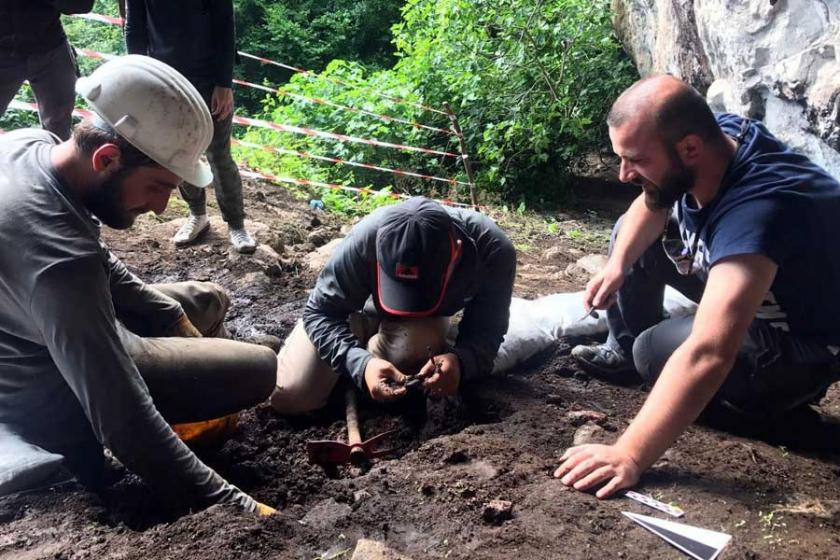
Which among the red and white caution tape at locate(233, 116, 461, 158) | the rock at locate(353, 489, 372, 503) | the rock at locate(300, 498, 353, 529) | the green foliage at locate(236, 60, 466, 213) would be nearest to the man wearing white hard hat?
the rock at locate(300, 498, 353, 529)

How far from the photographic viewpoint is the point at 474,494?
7.50 ft

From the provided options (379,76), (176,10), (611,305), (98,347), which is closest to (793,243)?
(611,305)

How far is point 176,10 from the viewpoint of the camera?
3912 millimetres

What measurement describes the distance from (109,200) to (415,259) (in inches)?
44.4

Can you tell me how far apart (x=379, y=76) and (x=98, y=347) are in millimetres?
8426

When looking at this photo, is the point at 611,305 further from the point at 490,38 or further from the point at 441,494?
the point at 490,38

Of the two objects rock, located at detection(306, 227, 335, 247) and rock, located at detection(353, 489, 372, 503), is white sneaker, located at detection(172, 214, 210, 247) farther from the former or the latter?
rock, located at detection(353, 489, 372, 503)

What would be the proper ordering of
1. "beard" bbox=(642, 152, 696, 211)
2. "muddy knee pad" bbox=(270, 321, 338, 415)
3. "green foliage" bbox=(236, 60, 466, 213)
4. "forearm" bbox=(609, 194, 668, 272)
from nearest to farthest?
1. "beard" bbox=(642, 152, 696, 211)
2. "forearm" bbox=(609, 194, 668, 272)
3. "muddy knee pad" bbox=(270, 321, 338, 415)
4. "green foliage" bbox=(236, 60, 466, 213)

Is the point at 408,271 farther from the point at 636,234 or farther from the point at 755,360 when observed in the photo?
the point at 755,360

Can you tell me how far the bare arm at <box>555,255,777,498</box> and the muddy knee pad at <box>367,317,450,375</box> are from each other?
1067mm

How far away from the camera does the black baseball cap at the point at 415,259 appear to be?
8.89ft

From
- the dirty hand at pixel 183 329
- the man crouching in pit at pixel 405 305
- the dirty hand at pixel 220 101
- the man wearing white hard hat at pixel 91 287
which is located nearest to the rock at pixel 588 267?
the man crouching in pit at pixel 405 305

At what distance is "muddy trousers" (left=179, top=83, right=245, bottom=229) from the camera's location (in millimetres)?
4250

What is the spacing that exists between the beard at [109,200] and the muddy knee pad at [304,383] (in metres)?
1.23
